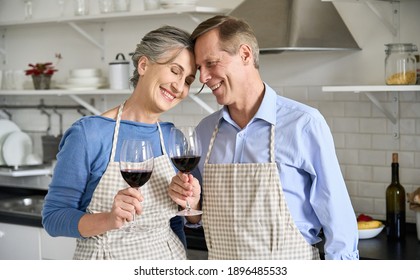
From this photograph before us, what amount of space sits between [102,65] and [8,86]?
61cm

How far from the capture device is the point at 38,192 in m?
4.20

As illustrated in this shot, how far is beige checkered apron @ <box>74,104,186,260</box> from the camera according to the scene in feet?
6.56

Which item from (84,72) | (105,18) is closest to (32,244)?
(84,72)

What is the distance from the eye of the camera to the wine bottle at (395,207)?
9.61ft

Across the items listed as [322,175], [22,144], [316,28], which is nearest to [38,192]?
[22,144]

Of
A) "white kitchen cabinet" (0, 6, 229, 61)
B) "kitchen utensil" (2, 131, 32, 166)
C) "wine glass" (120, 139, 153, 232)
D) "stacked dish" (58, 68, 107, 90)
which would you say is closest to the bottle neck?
"white kitchen cabinet" (0, 6, 229, 61)

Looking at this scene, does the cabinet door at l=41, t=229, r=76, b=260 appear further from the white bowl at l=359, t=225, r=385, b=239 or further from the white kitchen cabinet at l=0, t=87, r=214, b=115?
the white bowl at l=359, t=225, r=385, b=239

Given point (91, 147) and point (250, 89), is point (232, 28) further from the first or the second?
point (91, 147)

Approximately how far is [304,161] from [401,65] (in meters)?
1.04

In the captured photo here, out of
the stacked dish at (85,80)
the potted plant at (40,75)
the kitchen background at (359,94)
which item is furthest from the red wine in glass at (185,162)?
the potted plant at (40,75)

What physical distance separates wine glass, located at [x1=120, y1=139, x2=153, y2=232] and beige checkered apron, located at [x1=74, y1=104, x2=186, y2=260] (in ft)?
0.41

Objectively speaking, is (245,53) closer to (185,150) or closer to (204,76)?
(204,76)

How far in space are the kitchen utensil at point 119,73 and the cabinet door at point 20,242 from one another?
0.77 m

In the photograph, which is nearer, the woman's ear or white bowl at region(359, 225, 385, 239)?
the woman's ear
